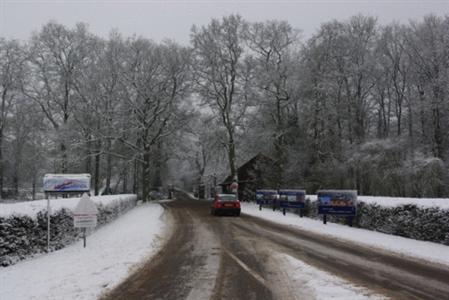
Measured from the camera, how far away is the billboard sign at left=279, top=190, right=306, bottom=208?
25.8 m

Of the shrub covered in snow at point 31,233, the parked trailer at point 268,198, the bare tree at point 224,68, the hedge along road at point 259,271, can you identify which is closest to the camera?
the hedge along road at point 259,271

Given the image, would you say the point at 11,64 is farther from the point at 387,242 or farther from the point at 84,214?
the point at 387,242

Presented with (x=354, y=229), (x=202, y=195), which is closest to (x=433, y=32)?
(x=354, y=229)

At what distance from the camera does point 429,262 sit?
1086cm

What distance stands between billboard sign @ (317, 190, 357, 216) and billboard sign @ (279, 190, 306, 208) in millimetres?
4609

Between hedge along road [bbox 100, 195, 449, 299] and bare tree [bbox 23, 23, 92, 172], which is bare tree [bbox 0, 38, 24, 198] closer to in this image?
bare tree [bbox 23, 23, 92, 172]

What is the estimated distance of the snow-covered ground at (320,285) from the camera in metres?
7.49

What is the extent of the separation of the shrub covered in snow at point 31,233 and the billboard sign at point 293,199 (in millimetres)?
14111

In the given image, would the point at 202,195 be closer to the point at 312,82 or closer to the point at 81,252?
the point at 312,82

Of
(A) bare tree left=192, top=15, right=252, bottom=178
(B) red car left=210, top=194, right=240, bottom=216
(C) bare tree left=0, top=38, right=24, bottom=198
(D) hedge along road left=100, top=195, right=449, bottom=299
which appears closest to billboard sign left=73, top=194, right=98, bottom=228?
(D) hedge along road left=100, top=195, right=449, bottom=299

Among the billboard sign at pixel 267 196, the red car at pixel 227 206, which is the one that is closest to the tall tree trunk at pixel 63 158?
the billboard sign at pixel 267 196

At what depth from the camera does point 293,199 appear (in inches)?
1045

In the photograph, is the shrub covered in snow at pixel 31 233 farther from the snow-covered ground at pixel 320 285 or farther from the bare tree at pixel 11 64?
the bare tree at pixel 11 64

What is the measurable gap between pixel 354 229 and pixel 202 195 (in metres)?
62.5
